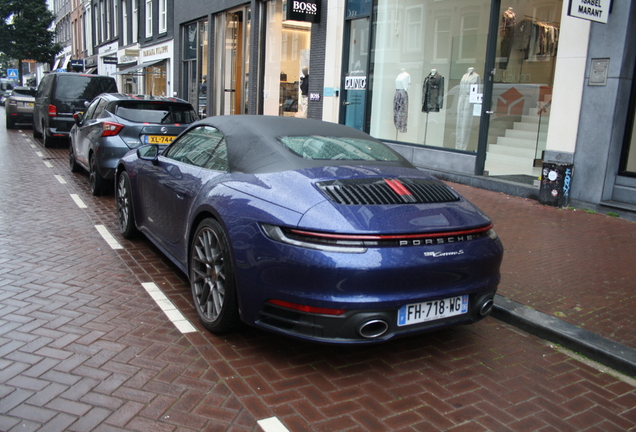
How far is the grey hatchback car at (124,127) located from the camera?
27.2ft

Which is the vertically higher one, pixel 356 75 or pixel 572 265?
→ pixel 356 75

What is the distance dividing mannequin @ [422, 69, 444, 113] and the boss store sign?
13.3 ft

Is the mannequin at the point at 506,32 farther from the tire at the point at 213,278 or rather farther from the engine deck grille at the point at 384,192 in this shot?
the tire at the point at 213,278

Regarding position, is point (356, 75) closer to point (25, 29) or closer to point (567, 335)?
point (567, 335)

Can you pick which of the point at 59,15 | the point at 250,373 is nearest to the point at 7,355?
the point at 250,373

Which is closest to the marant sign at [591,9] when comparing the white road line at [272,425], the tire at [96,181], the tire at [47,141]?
the white road line at [272,425]

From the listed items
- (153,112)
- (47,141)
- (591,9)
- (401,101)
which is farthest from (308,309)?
(47,141)

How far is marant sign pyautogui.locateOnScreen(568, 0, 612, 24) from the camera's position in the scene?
727 centimetres

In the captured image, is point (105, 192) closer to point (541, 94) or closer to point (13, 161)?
point (13, 161)

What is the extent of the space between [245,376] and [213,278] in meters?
0.78

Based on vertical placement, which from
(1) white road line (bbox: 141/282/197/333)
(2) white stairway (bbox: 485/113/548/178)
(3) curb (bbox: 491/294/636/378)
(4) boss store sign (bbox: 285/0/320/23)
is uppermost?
(4) boss store sign (bbox: 285/0/320/23)

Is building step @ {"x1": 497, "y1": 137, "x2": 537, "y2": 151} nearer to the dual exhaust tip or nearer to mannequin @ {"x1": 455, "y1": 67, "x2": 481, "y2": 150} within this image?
mannequin @ {"x1": 455, "y1": 67, "x2": 481, "y2": 150}

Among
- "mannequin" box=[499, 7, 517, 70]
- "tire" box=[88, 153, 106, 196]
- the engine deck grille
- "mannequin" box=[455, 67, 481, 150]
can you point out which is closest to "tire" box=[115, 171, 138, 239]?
"tire" box=[88, 153, 106, 196]

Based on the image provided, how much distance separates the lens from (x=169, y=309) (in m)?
4.15
